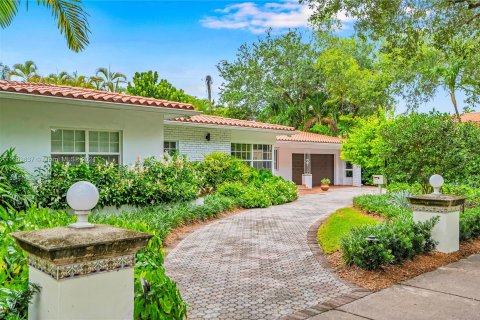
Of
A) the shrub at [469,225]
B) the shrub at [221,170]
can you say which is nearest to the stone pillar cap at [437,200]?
the shrub at [469,225]

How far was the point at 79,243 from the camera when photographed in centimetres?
262

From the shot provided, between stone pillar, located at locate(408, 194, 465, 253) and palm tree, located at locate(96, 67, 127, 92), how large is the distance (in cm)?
2773

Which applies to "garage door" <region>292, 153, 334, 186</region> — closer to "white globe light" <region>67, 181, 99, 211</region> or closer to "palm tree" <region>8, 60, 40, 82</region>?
"palm tree" <region>8, 60, 40, 82</region>

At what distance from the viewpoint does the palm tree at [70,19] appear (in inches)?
290

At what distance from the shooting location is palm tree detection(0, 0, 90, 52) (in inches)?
290

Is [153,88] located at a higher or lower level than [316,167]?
higher

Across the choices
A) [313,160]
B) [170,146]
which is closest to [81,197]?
[170,146]

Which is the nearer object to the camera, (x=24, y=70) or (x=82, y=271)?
(x=82, y=271)

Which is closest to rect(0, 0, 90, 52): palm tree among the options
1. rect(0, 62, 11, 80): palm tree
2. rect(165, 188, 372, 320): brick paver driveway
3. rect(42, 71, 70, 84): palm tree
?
rect(165, 188, 372, 320): brick paver driveway

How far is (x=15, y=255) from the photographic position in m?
3.88

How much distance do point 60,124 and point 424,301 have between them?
8.77m

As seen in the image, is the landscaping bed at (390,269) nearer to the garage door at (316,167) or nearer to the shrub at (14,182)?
the shrub at (14,182)

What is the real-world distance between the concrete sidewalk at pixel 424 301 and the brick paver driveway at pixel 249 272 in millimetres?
439

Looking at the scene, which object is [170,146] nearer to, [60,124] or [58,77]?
[60,124]
